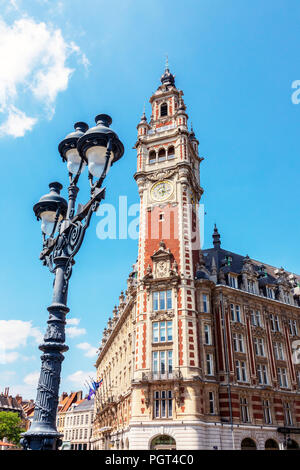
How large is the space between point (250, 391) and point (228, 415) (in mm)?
4313

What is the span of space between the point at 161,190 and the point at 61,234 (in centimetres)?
3912

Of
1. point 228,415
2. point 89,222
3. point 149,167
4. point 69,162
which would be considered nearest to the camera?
point 89,222

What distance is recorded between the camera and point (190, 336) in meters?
39.8

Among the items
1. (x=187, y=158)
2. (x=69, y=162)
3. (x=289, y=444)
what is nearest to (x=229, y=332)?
(x=289, y=444)

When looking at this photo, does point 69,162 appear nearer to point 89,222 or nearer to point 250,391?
point 89,222

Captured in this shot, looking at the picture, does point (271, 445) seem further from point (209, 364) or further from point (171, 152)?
point (171, 152)

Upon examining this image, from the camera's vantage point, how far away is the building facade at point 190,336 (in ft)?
123

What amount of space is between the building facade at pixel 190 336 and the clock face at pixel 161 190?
15 cm

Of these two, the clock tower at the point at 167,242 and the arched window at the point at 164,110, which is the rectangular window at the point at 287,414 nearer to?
the clock tower at the point at 167,242

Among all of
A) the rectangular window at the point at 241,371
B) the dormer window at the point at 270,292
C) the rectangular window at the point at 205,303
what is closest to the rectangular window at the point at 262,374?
the rectangular window at the point at 241,371

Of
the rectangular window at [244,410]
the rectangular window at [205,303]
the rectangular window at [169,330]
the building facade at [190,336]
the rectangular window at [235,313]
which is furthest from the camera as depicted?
the rectangular window at [235,313]
